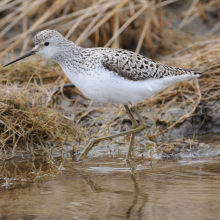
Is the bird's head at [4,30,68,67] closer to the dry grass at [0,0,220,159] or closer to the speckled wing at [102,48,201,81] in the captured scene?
the speckled wing at [102,48,201,81]

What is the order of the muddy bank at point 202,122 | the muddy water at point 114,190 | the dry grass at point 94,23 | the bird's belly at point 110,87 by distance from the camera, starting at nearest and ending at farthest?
the muddy water at point 114,190 < the bird's belly at point 110,87 < the muddy bank at point 202,122 < the dry grass at point 94,23

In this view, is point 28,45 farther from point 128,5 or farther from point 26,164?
point 26,164

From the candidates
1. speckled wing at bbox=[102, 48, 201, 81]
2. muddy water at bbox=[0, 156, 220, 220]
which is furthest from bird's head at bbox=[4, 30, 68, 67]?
muddy water at bbox=[0, 156, 220, 220]

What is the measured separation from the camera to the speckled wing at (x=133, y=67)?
203 inches

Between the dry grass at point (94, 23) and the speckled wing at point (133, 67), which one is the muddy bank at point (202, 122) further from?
the dry grass at point (94, 23)

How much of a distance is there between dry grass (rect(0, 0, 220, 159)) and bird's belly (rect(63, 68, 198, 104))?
1.10 m

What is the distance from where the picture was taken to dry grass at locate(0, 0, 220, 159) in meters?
5.87

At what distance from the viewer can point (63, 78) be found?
7.80m

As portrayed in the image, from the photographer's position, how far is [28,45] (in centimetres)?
959

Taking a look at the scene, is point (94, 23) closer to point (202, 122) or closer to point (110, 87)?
point (202, 122)

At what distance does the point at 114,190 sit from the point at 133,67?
1.81 meters

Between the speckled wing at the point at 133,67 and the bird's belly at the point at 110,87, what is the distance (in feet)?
0.27

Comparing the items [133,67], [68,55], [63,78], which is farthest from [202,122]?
[68,55]

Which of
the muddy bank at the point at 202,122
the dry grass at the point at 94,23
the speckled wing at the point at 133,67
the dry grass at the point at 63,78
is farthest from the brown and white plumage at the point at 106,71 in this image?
the dry grass at the point at 94,23
